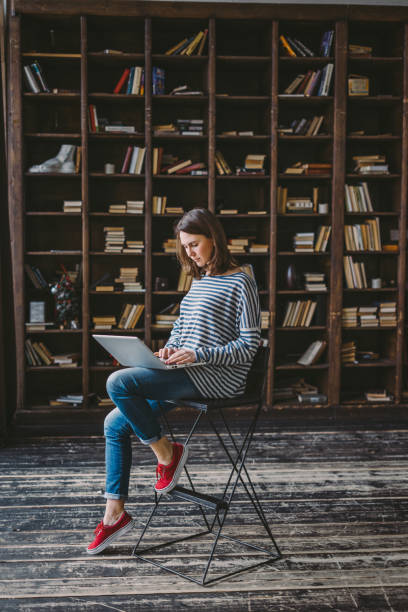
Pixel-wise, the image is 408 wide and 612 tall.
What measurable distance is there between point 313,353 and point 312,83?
7.07 ft

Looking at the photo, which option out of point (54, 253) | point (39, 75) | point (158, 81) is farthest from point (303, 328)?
point (39, 75)

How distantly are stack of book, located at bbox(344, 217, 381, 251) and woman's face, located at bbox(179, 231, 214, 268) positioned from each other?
2364 mm

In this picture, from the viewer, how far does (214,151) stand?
4.24 meters

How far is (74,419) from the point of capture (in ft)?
14.0

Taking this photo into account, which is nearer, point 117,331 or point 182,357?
point 182,357

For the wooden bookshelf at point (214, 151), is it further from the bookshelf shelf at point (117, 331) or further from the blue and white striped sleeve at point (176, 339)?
the blue and white striped sleeve at point (176, 339)

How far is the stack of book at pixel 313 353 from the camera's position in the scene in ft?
14.5

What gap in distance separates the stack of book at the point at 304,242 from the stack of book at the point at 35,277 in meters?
2.04

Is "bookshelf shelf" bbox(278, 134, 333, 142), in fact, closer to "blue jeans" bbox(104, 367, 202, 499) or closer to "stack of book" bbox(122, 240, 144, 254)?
"stack of book" bbox(122, 240, 144, 254)

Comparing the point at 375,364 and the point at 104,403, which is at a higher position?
the point at 375,364

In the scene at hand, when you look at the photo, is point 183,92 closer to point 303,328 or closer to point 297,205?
point 297,205

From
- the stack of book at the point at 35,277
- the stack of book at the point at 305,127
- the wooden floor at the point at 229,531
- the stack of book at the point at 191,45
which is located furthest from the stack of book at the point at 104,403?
the stack of book at the point at 191,45

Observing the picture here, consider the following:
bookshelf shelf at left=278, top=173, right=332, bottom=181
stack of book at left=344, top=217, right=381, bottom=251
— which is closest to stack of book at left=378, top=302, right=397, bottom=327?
stack of book at left=344, top=217, right=381, bottom=251

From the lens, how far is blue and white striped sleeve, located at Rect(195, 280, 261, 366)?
2.13m
